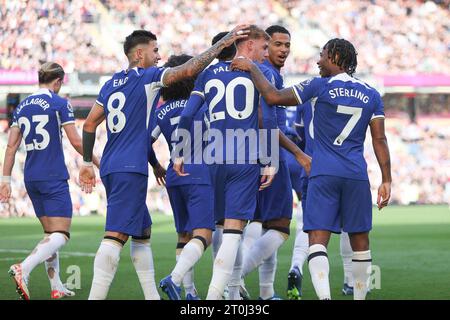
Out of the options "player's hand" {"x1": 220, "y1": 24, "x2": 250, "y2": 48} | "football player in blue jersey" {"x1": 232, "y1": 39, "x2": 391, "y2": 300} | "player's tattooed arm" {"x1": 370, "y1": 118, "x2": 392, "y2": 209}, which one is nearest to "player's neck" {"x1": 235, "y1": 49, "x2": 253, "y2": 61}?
"player's hand" {"x1": 220, "y1": 24, "x2": 250, "y2": 48}

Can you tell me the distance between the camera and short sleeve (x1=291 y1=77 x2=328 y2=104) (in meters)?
6.96

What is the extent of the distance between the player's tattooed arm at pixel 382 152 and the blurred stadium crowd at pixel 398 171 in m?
18.7

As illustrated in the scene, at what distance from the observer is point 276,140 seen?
7.56 metres

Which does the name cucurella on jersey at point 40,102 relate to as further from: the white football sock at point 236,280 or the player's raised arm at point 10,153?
the white football sock at point 236,280

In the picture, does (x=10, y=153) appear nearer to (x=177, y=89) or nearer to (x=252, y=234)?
(x=177, y=89)

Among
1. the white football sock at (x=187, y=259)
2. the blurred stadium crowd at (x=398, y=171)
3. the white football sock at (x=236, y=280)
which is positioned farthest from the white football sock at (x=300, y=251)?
the blurred stadium crowd at (x=398, y=171)

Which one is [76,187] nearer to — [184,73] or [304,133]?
[304,133]

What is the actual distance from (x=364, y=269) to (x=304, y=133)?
2738 mm

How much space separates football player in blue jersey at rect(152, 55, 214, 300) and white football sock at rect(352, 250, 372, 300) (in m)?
1.23

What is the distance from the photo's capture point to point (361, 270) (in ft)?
23.6

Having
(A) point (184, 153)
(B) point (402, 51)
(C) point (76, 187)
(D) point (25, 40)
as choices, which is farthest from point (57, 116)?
(B) point (402, 51)

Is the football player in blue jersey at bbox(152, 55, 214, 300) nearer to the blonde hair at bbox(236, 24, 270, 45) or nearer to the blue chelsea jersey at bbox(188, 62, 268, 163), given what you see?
the blue chelsea jersey at bbox(188, 62, 268, 163)

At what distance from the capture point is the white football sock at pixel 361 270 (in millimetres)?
7148

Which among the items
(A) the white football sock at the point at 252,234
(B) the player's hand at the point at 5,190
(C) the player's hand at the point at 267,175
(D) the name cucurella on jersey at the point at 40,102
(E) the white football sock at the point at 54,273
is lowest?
(E) the white football sock at the point at 54,273
